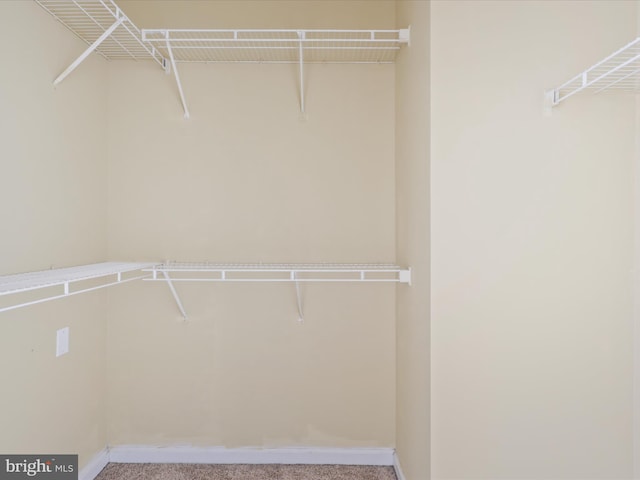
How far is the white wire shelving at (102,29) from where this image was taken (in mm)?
1741

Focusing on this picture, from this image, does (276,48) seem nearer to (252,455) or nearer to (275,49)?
(275,49)

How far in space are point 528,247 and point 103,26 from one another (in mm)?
2018

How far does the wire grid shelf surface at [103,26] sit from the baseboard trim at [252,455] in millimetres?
2053

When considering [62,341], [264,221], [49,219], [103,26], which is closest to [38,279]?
[49,219]

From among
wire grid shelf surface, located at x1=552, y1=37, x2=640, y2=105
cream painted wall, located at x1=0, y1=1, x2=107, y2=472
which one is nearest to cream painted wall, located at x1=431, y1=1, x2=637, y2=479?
wire grid shelf surface, located at x1=552, y1=37, x2=640, y2=105

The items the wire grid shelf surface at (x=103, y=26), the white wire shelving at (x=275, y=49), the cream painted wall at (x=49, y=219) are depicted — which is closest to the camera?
the cream painted wall at (x=49, y=219)

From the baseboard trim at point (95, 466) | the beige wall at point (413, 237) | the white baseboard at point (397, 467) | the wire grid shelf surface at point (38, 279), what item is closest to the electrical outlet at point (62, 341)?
the wire grid shelf surface at point (38, 279)

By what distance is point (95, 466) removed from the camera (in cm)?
218

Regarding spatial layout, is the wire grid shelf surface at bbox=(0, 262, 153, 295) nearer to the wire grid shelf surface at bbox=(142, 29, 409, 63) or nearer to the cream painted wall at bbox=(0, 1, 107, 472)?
the cream painted wall at bbox=(0, 1, 107, 472)

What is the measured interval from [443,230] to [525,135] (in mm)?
439

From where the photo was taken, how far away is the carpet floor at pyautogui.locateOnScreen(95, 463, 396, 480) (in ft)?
7.13

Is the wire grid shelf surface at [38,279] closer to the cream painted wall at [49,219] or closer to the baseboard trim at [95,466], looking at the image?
the cream painted wall at [49,219]

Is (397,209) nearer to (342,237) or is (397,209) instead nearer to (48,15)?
(342,237)

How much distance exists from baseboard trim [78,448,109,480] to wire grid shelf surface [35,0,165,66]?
2.05m
